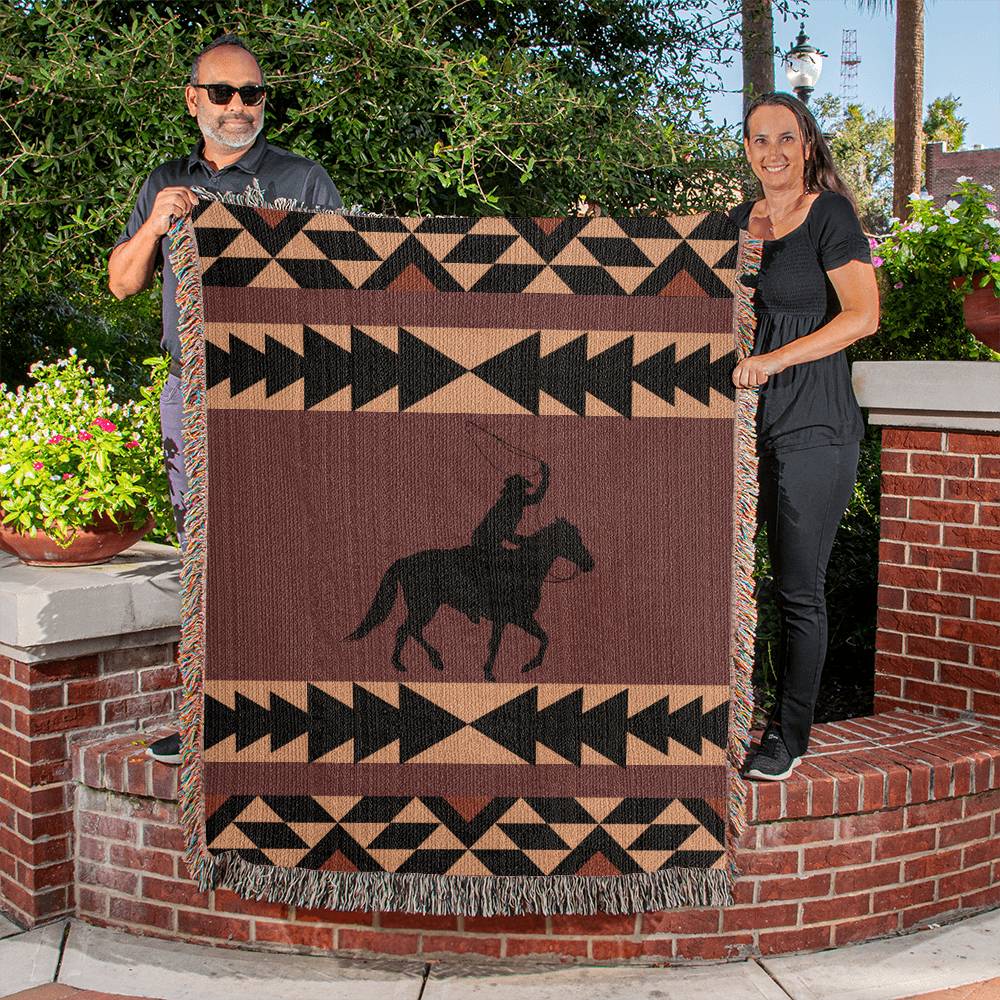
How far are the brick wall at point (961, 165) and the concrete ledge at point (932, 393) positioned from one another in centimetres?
3652

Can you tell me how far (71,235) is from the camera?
4277 millimetres

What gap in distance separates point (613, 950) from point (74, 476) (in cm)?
195

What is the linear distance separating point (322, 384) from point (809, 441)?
1197 millimetres

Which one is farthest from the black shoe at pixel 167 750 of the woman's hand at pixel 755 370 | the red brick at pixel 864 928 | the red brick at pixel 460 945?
the red brick at pixel 864 928

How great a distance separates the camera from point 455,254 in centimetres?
248

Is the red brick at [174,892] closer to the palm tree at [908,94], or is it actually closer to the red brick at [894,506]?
the red brick at [894,506]

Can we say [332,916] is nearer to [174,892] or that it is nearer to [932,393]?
[174,892]

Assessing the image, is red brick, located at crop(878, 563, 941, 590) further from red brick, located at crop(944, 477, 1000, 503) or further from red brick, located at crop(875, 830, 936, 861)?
red brick, located at crop(875, 830, 936, 861)

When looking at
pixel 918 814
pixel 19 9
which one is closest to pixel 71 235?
pixel 19 9

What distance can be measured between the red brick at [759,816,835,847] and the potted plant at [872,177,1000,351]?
1799mm

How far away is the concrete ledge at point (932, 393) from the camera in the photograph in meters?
3.18

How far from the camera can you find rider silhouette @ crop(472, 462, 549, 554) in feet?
8.25

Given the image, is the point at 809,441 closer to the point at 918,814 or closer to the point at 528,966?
the point at 918,814

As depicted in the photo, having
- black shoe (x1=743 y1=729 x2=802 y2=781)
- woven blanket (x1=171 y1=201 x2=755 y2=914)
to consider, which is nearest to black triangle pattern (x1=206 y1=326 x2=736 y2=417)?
woven blanket (x1=171 y1=201 x2=755 y2=914)
